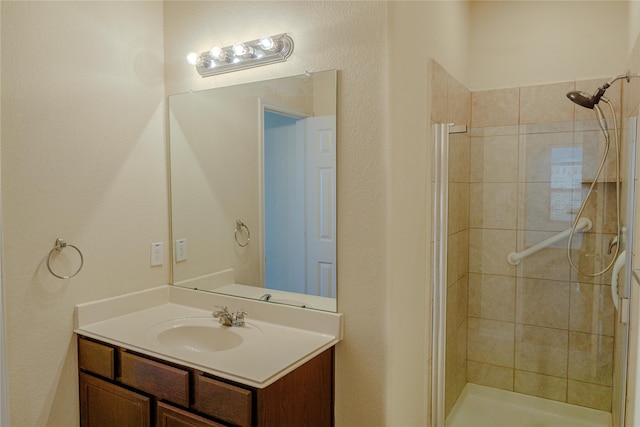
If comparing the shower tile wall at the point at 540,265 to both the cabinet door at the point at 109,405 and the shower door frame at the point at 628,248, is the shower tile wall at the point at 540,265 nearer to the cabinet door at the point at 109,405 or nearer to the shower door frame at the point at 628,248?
the shower door frame at the point at 628,248

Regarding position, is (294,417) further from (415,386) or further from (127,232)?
(127,232)

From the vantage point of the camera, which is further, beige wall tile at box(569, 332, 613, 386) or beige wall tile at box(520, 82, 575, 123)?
beige wall tile at box(520, 82, 575, 123)

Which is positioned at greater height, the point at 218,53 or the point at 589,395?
the point at 218,53

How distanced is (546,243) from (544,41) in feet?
4.30

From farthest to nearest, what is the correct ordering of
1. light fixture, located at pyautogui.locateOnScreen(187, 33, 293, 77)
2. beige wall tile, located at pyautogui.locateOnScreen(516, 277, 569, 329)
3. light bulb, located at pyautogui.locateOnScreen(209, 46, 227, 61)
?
beige wall tile, located at pyautogui.locateOnScreen(516, 277, 569, 329)
light bulb, located at pyautogui.locateOnScreen(209, 46, 227, 61)
light fixture, located at pyautogui.locateOnScreen(187, 33, 293, 77)

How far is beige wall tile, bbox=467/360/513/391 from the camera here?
248 cm

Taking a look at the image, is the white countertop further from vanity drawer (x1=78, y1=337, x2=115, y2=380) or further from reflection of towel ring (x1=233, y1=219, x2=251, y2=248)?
reflection of towel ring (x1=233, y1=219, x2=251, y2=248)

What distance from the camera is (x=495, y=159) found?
8.00 ft

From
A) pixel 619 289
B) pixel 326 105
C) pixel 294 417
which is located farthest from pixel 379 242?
pixel 619 289

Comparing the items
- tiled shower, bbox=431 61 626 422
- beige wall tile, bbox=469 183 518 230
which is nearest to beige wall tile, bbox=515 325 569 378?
tiled shower, bbox=431 61 626 422

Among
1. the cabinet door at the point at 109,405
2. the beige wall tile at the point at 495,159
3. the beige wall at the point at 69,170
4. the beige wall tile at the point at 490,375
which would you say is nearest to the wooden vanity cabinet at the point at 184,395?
the cabinet door at the point at 109,405

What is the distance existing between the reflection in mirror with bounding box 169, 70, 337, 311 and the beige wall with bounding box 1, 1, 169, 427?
0.18 meters

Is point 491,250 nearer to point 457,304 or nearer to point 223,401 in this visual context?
point 457,304

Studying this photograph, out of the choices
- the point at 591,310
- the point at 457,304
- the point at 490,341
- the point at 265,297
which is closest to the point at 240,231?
the point at 265,297
